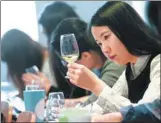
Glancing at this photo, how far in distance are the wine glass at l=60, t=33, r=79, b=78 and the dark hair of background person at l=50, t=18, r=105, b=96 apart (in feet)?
0.19

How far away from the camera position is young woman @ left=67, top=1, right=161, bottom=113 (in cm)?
108

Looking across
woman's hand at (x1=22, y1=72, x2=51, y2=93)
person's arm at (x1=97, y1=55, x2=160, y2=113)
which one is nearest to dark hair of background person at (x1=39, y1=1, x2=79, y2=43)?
woman's hand at (x1=22, y1=72, x2=51, y2=93)

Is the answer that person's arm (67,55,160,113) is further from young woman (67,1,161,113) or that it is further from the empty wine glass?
the empty wine glass

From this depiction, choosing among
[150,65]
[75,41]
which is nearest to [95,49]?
[75,41]

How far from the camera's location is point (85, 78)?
1.10m

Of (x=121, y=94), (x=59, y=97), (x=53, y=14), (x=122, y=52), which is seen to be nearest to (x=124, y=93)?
(x=121, y=94)

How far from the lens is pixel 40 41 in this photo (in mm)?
1460

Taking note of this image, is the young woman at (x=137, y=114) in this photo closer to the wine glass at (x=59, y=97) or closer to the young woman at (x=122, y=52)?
the young woman at (x=122, y=52)

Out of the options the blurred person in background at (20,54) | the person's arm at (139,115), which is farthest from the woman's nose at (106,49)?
the blurred person in background at (20,54)

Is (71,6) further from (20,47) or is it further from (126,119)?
(126,119)

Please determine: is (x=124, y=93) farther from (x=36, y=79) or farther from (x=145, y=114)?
(x=36, y=79)

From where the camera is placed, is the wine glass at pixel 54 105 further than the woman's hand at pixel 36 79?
No

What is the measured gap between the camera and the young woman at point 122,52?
3.53 feet

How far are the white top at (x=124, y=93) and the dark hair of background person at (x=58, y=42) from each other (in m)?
0.14
